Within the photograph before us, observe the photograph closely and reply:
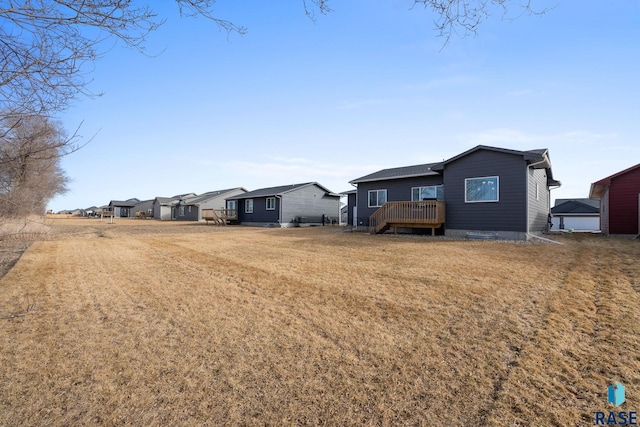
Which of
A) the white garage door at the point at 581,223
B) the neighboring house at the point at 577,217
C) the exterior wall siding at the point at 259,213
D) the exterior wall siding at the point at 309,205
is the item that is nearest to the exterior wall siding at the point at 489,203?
the exterior wall siding at the point at 309,205

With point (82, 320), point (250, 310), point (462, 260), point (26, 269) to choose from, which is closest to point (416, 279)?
point (462, 260)

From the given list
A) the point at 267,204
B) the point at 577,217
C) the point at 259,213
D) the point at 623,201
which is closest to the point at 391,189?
the point at 623,201

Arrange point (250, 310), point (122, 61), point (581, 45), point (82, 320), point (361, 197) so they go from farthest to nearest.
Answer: point (361, 197), point (581, 45), point (250, 310), point (82, 320), point (122, 61)

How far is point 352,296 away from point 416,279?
1762 mm

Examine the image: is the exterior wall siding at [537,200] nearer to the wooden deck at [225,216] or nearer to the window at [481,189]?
the window at [481,189]

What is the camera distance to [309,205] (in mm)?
27766

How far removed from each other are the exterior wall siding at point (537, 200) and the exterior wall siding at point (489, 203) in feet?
2.57

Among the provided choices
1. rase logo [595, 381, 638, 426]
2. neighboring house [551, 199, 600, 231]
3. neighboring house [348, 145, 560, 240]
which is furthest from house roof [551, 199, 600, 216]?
rase logo [595, 381, 638, 426]

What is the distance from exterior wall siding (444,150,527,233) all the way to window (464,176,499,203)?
0.14 metres

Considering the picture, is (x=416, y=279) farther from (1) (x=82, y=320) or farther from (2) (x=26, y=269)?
(2) (x=26, y=269)

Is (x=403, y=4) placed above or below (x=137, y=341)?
above

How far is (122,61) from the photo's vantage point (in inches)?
136

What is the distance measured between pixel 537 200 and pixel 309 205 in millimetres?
17661

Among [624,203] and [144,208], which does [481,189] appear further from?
[144,208]
